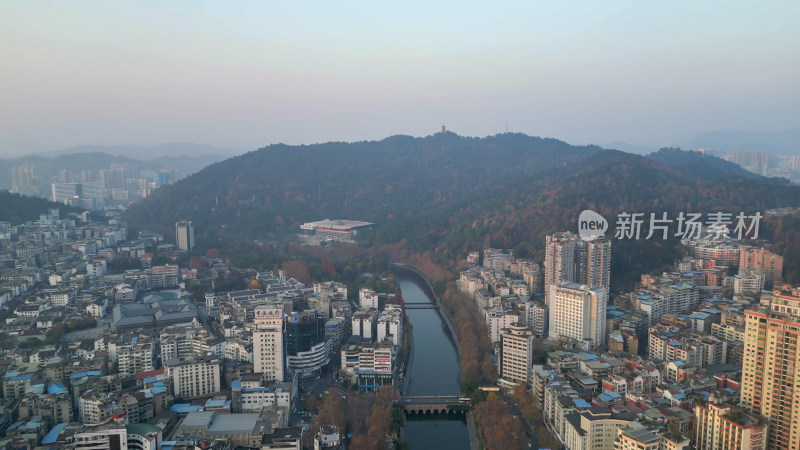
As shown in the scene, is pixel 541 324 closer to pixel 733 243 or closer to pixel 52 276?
pixel 733 243

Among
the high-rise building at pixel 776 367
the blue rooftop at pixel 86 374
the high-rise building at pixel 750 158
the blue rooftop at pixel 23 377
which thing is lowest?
the blue rooftop at pixel 86 374

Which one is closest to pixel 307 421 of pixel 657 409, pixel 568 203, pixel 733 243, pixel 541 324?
pixel 657 409

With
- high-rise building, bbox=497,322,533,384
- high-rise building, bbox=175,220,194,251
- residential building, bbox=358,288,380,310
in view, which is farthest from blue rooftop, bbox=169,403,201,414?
high-rise building, bbox=175,220,194,251

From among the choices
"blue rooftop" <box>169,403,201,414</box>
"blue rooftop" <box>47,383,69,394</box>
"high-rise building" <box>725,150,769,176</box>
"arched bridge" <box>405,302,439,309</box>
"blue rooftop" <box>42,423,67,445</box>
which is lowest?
"blue rooftop" <box>169,403,201,414</box>

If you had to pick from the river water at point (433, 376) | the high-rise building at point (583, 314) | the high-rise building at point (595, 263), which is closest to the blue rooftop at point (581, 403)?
the river water at point (433, 376)

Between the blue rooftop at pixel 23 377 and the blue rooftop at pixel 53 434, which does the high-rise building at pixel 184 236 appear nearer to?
the blue rooftop at pixel 23 377

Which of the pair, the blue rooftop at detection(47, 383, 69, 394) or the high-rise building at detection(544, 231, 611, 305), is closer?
the blue rooftop at detection(47, 383, 69, 394)

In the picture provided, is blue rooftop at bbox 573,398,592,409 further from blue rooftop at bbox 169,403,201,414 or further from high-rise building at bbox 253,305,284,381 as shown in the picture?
blue rooftop at bbox 169,403,201,414
